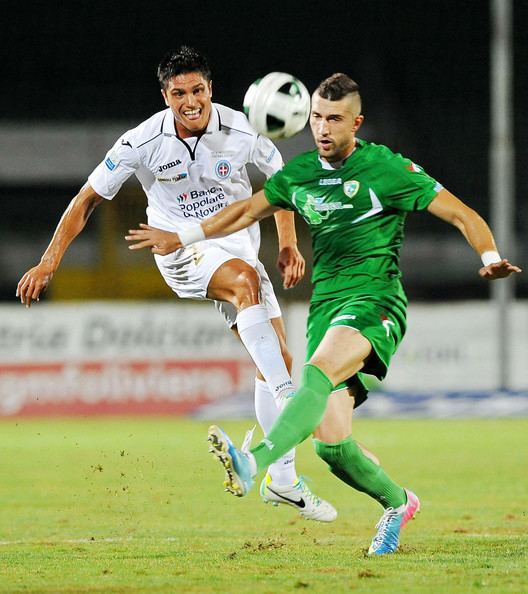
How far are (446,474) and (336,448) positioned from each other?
519 cm

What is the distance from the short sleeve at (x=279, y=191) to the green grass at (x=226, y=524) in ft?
6.02

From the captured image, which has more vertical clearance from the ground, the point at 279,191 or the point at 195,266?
the point at 279,191

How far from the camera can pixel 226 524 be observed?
25.0 ft

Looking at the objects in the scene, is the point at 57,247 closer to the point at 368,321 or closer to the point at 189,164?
the point at 189,164

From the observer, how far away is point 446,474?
35.4 ft

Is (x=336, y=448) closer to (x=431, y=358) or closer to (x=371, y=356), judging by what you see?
(x=371, y=356)

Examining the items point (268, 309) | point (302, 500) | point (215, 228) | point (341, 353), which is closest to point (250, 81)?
point (268, 309)

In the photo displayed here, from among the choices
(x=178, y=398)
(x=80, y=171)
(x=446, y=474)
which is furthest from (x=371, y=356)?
(x=80, y=171)

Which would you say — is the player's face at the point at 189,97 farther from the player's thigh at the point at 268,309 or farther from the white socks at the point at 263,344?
the white socks at the point at 263,344

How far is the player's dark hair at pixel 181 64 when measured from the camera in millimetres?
6578

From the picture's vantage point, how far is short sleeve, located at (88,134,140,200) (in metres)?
6.84

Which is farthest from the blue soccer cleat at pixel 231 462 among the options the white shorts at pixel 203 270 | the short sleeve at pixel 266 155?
the short sleeve at pixel 266 155

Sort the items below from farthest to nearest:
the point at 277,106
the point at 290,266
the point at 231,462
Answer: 1. the point at 290,266
2. the point at 277,106
3. the point at 231,462

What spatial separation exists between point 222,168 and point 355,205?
55.7 inches
